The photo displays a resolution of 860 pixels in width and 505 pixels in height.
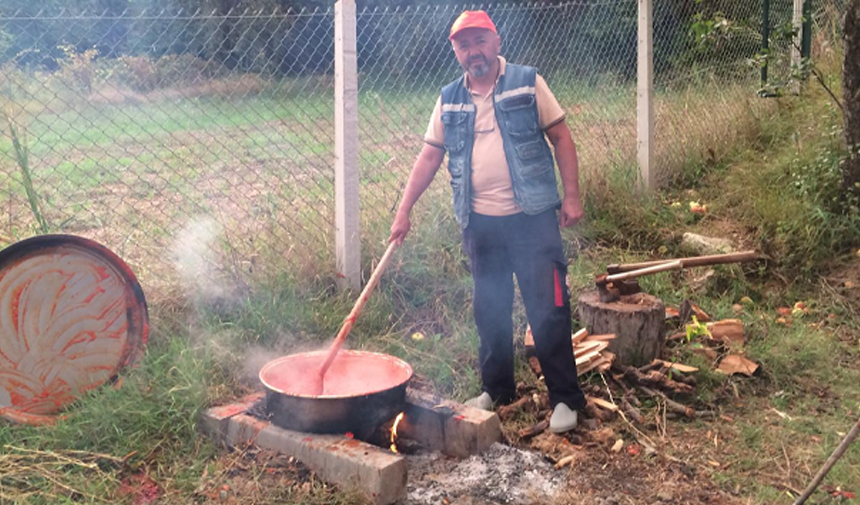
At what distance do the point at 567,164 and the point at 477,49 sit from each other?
745mm

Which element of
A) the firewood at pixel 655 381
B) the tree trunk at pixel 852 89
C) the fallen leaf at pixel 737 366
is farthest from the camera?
the tree trunk at pixel 852 89

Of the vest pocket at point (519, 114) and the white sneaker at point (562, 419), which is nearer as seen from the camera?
the vest pocket at point (519, 114)

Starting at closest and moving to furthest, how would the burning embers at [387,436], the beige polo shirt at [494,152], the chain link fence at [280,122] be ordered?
1. the burning embers at [387,436]
2. the beige polo shirt at [494,152]
3. the chain link fence at [280,122]

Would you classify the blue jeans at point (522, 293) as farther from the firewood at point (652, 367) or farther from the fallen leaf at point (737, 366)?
the fallen leaf at point (737, 366)

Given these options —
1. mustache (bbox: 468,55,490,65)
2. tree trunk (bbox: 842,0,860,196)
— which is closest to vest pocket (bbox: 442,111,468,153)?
mustache (bbox: 468,55,490,65)

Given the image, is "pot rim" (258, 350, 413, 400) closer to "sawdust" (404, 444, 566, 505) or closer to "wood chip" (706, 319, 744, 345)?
"sawdust" (404, 444, 566, 505)

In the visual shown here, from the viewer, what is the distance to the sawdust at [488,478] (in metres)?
3.27

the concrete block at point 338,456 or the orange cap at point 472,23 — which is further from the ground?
the orange cap at point 472,23

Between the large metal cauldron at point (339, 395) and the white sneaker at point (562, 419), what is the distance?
2.75ft

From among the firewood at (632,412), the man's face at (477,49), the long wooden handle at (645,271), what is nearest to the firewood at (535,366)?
the firewood at (632,412)

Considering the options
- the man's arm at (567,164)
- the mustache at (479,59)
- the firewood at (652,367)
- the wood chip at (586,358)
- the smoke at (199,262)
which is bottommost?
the firewood at (652,367)

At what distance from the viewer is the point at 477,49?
12.0 feet

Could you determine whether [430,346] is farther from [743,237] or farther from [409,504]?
[743,237]

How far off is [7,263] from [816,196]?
6.02 m
